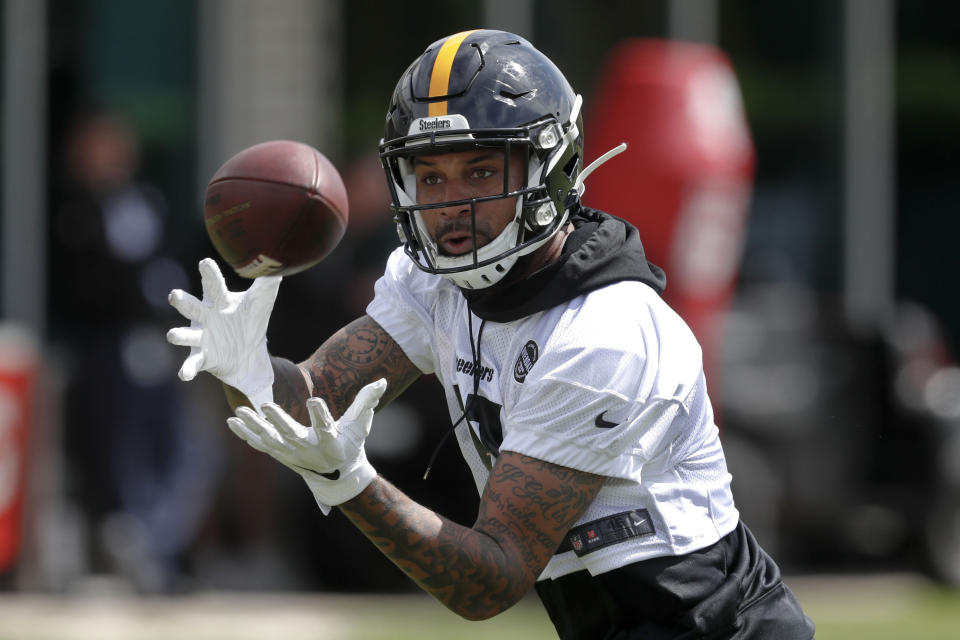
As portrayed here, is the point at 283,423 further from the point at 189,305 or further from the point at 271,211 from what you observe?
the point at 271,211

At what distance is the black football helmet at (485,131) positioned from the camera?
3.58 metres

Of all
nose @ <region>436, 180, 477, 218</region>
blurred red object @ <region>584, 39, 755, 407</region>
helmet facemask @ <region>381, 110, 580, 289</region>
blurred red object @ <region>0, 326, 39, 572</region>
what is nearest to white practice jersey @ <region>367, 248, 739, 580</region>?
helmet facemask @ <region>381, 110, 580, 289</region>

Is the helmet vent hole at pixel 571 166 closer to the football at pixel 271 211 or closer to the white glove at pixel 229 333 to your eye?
the football at pixel 271 211

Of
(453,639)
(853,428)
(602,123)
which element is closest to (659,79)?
(602,123)

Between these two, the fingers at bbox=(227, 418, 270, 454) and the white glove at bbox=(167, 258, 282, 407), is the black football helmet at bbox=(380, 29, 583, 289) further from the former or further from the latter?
the fingers at bbox=(227, 418, 270, 454)

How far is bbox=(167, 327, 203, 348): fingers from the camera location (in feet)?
11.7

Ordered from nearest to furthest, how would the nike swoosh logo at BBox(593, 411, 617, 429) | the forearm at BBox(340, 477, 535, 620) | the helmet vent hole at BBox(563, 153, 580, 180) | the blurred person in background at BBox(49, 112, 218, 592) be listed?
1. the forearm at BBox(340, 477, 535, 620)
2. the nike swoosh logo at BBox(593, 411, 617, 429)
3. the helmet vent hole at BBox(563, 153, 580, 180)
4. the blurred person in background at BBox(49, 112, 218, 592)

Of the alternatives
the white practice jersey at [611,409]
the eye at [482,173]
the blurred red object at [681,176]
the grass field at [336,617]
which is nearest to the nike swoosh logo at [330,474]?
the white practice jersey at [611,409]

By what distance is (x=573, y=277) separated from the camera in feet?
11.7

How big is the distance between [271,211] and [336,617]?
4.20 m

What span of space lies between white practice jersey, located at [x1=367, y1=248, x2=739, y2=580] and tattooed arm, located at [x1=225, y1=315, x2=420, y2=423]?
22 centimetres

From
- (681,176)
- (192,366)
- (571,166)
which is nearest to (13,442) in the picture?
(681,176)

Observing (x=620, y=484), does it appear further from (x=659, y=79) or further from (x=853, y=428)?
(x=853, y=428)

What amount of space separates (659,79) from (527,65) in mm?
4598
